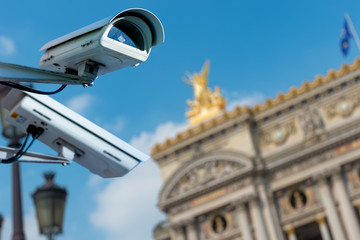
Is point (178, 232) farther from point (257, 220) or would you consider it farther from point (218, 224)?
point (257, 220)

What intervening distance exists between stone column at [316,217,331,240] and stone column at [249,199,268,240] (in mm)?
3326

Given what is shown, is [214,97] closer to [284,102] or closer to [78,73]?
[284,102]

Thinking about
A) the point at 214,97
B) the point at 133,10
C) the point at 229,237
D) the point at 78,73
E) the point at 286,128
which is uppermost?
the point at 214,97

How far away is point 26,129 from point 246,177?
103ft

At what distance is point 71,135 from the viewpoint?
444 cm

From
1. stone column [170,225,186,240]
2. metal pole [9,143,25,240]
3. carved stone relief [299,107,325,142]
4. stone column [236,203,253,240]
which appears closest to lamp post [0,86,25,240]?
metal pole [9,143,25,240]

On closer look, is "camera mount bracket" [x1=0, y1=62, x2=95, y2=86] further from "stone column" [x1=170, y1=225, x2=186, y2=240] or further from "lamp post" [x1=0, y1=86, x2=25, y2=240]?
"stone column" [x1=170, y1=225, x2=186, y2=240]

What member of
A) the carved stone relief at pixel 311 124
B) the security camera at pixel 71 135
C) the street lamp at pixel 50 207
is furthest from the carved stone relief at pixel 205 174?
the security camera at pixel 71 135

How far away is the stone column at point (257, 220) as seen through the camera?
3366 centimetres

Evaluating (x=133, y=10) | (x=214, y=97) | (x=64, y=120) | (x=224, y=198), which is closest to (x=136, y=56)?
(x=133, y=10)

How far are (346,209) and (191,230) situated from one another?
1017cm

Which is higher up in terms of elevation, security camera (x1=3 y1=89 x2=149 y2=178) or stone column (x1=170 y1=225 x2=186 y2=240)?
stone column (x1=170 y1=225 x2=186 y2=240)

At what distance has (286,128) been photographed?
116 ft

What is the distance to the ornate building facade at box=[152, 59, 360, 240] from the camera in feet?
108
